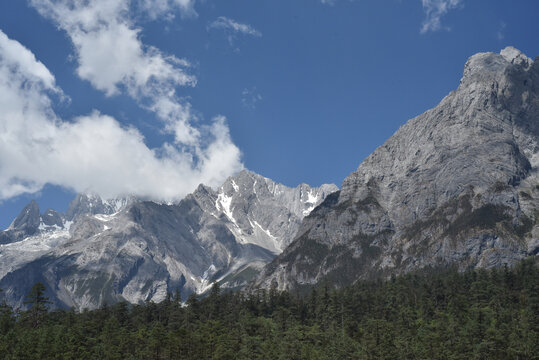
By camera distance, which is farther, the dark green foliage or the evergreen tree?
the evergreen tree

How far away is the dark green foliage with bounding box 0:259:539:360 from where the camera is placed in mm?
99375

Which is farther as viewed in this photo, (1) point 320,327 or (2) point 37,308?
(1) point 320,327

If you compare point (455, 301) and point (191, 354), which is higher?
point (455, 301)

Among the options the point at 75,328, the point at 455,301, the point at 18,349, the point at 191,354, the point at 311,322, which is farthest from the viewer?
the point at 311,322

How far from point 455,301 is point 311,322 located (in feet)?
140

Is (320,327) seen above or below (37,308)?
below

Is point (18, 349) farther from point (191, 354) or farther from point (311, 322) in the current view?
point (311, 322)

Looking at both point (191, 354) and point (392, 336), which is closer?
point (191, 354)

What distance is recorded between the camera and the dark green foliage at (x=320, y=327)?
99375 millimetres

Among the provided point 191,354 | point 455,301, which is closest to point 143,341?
point 191,354

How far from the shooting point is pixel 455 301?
13888 cm

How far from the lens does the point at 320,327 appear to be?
141m

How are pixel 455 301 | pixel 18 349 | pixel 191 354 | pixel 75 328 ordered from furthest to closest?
1. pixel 455 301
2. pixel 75 328
3. pixel 191 354
4. pixel 18 349

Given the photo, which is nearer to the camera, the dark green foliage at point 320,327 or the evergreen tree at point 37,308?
the dark green foliage at point 320,327
